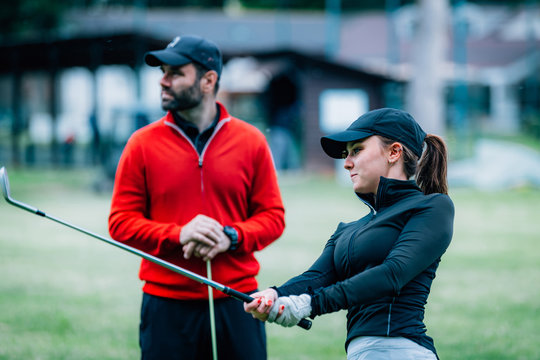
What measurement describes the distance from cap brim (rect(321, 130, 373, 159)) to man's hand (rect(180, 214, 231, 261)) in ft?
2.07

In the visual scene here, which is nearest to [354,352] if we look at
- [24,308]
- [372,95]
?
[24,308]

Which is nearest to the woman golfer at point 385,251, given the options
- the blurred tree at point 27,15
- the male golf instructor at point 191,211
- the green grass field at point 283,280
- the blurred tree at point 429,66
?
the male golf instructor at point 191,211

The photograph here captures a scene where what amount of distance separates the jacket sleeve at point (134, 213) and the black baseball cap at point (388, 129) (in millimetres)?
974

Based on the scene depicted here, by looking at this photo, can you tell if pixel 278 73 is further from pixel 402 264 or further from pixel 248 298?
pixel 402 264

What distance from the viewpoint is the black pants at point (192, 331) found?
3365 millimetres

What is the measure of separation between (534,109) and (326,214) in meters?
18.3

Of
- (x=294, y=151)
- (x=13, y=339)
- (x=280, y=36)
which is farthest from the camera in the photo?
(x=280, y=36)

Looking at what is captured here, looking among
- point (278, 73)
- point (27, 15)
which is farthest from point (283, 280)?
point (27, 15)

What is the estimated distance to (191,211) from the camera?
3.45 metres

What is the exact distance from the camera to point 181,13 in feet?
131

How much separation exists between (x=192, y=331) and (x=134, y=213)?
24.0 inches

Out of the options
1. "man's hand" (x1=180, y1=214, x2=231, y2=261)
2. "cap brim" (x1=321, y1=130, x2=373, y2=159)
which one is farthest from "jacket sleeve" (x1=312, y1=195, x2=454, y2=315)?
"man's hand" (x1=180, y1=214, x2=231, y2=261)

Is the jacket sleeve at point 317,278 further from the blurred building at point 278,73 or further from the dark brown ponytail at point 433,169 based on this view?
the blurred building at point 278,73

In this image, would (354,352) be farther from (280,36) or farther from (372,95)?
(280,36)
